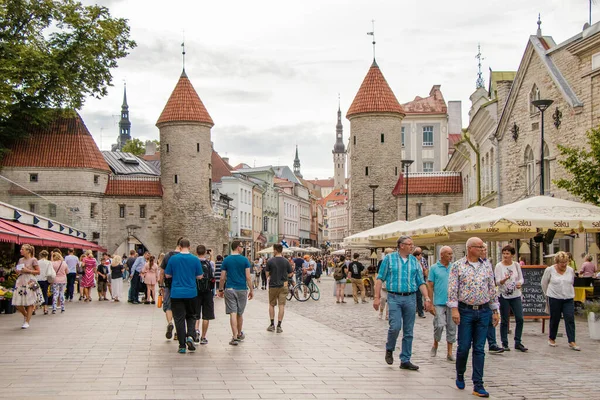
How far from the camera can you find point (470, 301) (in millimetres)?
9273

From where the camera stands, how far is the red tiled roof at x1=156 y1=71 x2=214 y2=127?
2356 inches

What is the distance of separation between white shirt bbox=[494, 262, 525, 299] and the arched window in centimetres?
1799

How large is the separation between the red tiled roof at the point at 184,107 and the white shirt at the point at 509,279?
4790cm

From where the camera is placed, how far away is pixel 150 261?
25.4m

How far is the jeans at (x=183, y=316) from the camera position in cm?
1245

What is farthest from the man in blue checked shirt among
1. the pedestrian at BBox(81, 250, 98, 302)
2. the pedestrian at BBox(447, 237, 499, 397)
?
the pedestrian at BBox(81, 250, 98, 302)

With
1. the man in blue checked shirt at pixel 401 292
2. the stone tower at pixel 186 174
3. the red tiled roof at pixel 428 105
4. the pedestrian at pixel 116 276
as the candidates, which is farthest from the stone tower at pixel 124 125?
the man in blue checked shirt at pixel 401 292

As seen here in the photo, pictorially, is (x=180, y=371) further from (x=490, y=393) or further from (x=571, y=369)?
(x=571, y=369)

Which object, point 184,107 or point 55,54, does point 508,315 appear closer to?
point 55,54

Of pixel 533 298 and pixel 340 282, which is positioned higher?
pixel 533 298

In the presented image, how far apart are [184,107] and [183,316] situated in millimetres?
48935

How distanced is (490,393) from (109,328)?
9666mm

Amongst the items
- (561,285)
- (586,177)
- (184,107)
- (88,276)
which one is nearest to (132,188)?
(184,107)

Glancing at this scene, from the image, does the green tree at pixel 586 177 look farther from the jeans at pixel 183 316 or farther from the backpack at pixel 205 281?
the jeans at pixel 183 316
